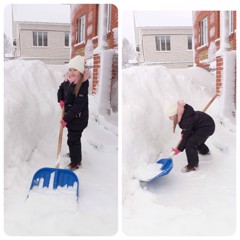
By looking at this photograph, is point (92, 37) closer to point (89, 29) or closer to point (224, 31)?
point (89, 29)

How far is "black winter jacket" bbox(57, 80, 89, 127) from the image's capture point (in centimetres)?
157

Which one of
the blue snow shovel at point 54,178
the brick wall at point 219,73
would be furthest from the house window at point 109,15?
the blue snow shovel at point 54,178

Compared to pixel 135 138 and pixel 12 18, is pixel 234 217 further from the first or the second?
pixel 12 18

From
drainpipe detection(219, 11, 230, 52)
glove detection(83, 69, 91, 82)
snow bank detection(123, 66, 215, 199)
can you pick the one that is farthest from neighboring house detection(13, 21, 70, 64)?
drainpipe detection(219, 11, 230, 52)

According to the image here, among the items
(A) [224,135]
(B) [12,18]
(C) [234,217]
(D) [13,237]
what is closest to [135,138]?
(A) [224,135]

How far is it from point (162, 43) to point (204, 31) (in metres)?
0.24

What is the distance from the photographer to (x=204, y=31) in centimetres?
171

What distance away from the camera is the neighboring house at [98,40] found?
1575 mm

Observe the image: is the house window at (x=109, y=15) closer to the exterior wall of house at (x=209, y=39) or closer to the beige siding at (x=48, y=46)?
the beige siding at (x=48, y=46)

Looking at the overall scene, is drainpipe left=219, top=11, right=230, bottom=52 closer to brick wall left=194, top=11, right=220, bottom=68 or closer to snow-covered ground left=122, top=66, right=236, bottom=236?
brick wall left=194, top=11, right=220, bottom=68

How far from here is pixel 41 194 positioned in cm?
152

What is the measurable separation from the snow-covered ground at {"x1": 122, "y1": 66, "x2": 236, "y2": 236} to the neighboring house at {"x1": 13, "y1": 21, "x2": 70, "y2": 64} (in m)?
0.33

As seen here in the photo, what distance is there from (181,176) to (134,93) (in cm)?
45

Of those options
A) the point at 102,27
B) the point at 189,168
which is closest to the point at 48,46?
the point at 102,27
